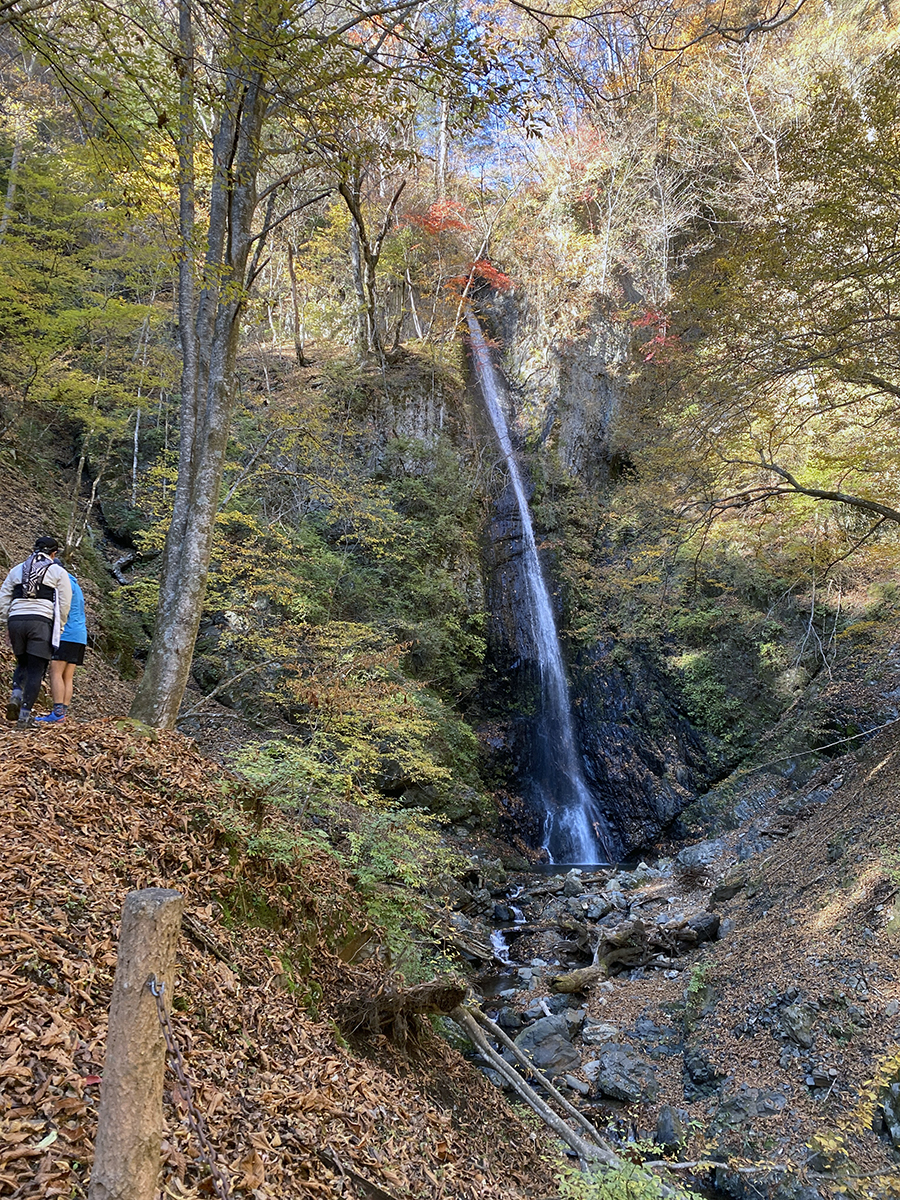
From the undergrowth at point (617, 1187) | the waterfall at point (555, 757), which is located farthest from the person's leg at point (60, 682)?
the waterfall at point (555, 757)

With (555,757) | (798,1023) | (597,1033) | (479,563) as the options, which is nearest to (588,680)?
(555,757)

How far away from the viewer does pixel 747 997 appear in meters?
5.91

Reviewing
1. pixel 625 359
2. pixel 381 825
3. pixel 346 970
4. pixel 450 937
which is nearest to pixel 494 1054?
pixel 450 937

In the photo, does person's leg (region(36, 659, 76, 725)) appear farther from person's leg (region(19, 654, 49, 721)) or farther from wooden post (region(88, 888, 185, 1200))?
wooden post (region(88, 888, 185, 1200))

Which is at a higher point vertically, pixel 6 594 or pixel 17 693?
pixel 6 594

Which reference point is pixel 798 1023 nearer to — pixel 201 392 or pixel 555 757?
pixel 201 392

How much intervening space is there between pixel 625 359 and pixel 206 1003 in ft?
63.0

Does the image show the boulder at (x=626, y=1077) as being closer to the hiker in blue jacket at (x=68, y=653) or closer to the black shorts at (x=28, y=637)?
the hiker in blue jacket at (x=68, y=653)

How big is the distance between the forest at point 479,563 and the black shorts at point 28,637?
665 millimetres

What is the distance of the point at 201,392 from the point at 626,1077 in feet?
24.2

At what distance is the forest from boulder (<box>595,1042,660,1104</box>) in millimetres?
45

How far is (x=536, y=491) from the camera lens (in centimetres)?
1825

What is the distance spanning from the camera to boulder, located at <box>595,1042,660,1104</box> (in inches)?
218

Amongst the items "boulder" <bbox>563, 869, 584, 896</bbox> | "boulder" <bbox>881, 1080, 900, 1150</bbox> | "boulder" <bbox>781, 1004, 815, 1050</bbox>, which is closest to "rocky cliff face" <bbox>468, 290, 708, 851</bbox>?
"boulder" <bbox>563, 869, 584, 896</bbox>
